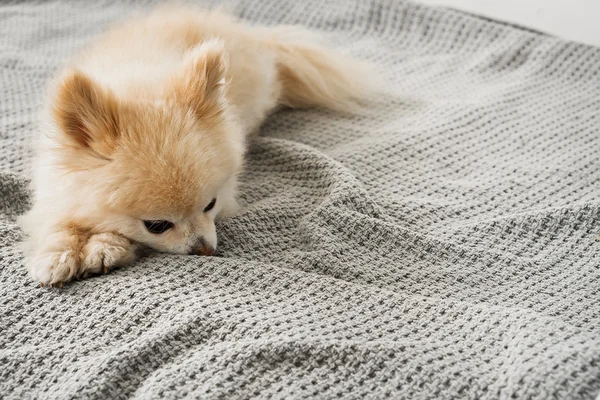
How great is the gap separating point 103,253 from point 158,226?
15 centimetres

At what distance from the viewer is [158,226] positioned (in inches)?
62.6

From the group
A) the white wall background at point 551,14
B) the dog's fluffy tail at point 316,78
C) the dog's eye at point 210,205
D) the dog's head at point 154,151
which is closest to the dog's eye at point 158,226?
the dog's head at point 154,151

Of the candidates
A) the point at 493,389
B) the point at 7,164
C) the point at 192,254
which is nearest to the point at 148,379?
the point at 192,254

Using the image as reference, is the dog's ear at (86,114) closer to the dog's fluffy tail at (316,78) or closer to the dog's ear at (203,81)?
the dog's ear at (203,81)

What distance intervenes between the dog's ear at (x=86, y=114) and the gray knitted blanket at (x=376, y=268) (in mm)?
334

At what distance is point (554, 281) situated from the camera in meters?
1.57

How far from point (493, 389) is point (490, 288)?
0.36 meters

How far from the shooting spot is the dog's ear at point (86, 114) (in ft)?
4.66

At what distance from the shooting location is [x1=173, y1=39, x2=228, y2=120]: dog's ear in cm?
161

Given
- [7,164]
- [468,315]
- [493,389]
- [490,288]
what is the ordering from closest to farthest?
[493,389]
[468,315]
[490,288]
[7,164]

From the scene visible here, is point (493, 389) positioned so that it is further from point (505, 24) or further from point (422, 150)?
point (505, 24)

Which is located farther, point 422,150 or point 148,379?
point 422,150

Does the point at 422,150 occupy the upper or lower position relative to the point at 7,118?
upper

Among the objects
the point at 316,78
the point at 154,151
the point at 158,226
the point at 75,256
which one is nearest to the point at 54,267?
the point at 75,256
